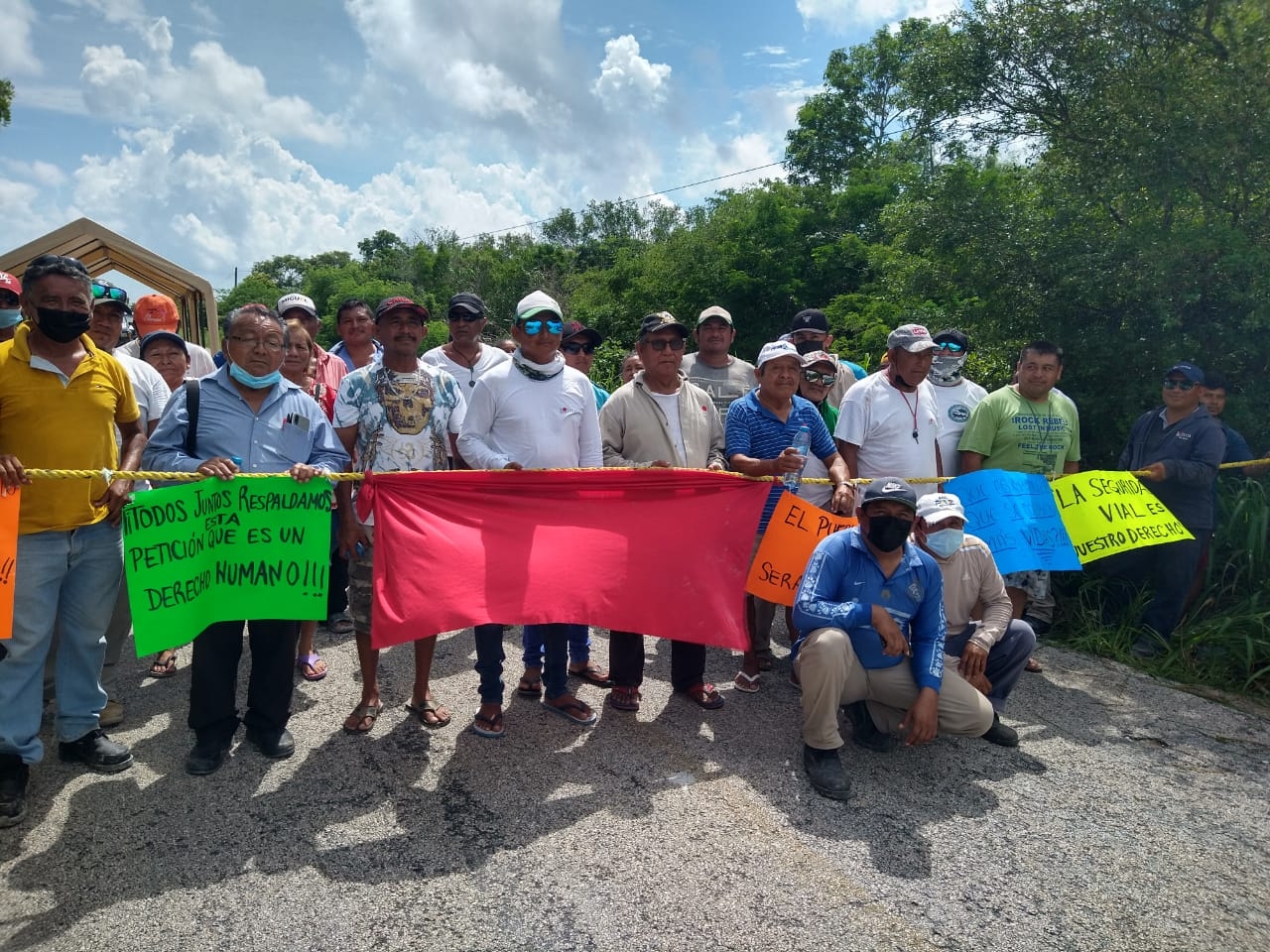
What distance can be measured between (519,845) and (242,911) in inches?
39.8

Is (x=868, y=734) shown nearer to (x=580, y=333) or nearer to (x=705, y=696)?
(x=705, y=696)

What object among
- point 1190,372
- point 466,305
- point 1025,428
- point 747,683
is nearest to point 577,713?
point 747,683

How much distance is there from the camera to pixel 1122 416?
737cm

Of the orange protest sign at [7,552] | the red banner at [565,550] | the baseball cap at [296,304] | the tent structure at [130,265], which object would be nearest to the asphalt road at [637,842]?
the red banner at [565,550]

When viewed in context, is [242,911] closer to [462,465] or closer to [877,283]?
[462,465]

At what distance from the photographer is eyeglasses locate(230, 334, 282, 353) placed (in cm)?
376

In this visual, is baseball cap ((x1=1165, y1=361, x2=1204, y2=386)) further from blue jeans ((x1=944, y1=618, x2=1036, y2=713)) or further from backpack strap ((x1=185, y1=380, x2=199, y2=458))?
backpack strap ((x1=185, y1=380, x2=199, y2=458))

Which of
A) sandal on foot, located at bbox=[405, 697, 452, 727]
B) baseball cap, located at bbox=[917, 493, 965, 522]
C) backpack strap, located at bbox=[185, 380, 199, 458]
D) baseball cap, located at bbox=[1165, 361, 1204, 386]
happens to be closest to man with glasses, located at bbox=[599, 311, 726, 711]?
sandal on foot, located at bbox=[405, 697, 452, 727]

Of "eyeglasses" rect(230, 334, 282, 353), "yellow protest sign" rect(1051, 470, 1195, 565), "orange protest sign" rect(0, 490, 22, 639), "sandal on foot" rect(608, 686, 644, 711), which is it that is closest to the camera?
"orange protest sign" rect(0, 490, 22, 639)

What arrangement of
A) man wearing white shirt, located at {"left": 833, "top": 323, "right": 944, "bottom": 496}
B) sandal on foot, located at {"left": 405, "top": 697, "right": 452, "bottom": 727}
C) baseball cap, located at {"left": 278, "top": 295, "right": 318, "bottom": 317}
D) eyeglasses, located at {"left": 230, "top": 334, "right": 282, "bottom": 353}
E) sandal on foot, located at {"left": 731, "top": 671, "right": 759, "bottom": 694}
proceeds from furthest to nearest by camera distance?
1. baseball cap, located at {"left": 278, "top": 295, "right": 318, "bottom": 317}
2. man wearing white shirt, located at {"left": 833, "top": 323, "right": 944, "bottom": 496}
3. sandal on foot, located at {"left": 731, "top": 671, "right": 759, "bottom": 694}
4. sandal on foot, located at {"left": 405, "top": 697, "right": 452, "bottom": 727}
5. eyeglasses, located at {"left": 230, "top": 334, "right": 282, "bottom": 353}

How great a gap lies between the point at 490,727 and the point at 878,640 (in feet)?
6.58

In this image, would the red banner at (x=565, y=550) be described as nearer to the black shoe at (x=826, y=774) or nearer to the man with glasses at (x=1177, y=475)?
the black shoe at (x=826, y=774)

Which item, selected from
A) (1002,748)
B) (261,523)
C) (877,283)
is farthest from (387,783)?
(877,283)

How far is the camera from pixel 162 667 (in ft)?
16.6
